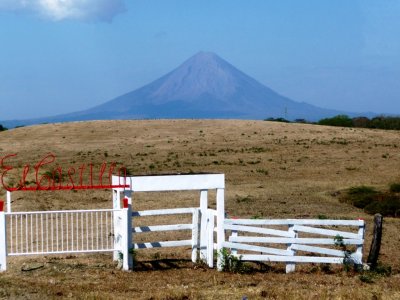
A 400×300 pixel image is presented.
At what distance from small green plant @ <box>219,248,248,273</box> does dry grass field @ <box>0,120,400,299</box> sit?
416 mm

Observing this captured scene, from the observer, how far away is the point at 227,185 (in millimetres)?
41656

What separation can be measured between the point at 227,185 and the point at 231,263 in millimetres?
24443

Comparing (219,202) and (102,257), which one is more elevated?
(219,202)

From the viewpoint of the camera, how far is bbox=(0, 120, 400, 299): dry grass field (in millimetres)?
14180

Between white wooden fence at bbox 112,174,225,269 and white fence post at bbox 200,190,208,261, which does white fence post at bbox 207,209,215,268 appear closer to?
white wooden fence at bbox 112,174,225,269

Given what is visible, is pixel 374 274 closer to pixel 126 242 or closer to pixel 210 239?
pixel 210 239

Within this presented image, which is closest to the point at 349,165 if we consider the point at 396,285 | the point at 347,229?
the point at 347,229

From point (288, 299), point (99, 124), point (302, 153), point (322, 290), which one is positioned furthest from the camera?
point (99, 124)

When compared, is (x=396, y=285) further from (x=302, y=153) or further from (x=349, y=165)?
(x=302, y=153)

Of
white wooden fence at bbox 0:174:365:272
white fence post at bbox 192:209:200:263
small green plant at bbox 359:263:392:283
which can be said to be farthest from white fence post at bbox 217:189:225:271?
small green plant at bbox 359:263:392:283

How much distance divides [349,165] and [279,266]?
33.6 meters

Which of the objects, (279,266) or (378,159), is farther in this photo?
(378,159)

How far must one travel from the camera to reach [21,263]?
58.4ft

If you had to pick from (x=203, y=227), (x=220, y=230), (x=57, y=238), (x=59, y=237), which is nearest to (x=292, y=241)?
(x=220, y=230)
